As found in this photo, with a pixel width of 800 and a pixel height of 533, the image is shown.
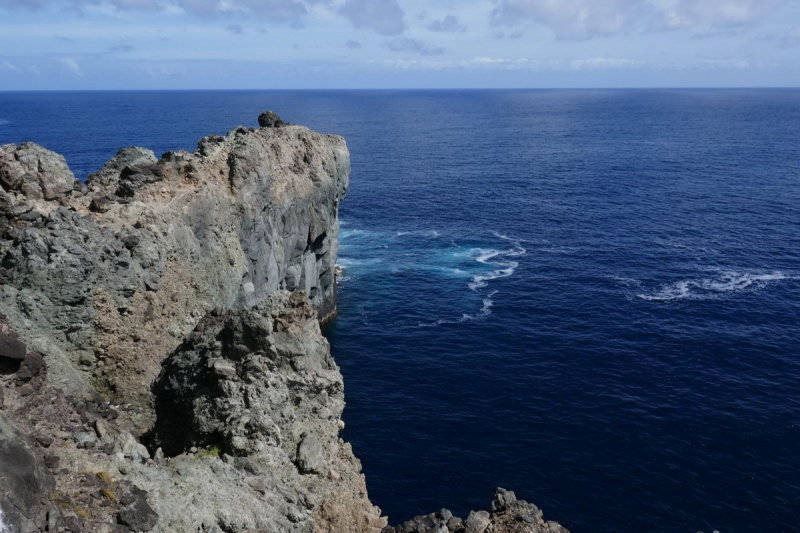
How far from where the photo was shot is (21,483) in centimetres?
2448

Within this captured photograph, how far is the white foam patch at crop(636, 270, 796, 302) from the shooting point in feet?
314

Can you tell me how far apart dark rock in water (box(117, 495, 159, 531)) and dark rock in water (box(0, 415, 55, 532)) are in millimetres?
2855

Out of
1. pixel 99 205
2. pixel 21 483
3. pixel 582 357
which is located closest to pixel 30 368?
pixel 21 483

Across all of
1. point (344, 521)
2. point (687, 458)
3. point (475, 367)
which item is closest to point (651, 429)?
point (687, 458)

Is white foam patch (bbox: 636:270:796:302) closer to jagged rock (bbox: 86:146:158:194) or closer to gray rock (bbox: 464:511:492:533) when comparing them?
gray rock (bbox: 464:511:492:533)

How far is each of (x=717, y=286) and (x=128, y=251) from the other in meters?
83.9

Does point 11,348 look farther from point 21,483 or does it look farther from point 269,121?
point 269,121

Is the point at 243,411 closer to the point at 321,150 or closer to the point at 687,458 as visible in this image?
the point at 687,458

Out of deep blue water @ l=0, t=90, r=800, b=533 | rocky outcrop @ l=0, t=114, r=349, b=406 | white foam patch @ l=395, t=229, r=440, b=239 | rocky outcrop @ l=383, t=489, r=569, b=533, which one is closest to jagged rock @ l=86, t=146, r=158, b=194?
rocky outcrop @ l=0, t=114, r=349, b=406

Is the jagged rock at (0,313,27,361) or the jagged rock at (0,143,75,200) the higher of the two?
the jagged rock at (0,143,75,200)

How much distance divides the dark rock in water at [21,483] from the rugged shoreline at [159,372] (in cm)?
8

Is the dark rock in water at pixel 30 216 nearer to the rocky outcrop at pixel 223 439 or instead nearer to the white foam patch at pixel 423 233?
the rocky outcrop at pixel 223 439

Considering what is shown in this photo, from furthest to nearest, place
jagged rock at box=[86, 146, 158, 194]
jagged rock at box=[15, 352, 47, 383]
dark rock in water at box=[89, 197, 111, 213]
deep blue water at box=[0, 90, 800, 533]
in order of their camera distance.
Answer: deep blue water at box=[0, 90, 800, 533], jagged rock at box=[86, 146, 158, 194], dark rock in water at box=[89, 197, 111, 213], jagged rock at box=[15, 352, 47, 383]

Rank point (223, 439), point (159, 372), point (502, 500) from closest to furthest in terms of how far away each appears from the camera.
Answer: point (223, 439)
point (502, 500)
point (159, 372)
